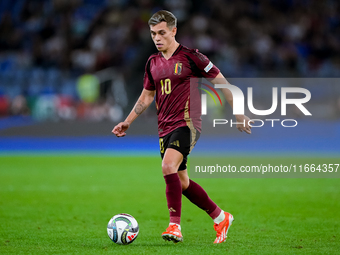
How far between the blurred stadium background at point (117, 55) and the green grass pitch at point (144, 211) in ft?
7.04

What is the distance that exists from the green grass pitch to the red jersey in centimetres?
115

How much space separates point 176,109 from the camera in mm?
4887

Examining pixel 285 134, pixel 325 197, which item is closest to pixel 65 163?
pixel 285 134

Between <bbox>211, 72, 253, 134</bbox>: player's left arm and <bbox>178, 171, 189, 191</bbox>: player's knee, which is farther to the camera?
<bbox>178, 171, 189, 191</bbox>: player's knee

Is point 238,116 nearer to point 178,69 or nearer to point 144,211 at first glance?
point 178,69

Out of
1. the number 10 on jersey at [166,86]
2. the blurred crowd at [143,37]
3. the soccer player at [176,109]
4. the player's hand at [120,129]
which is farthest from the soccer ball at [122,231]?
the blurred crowd at [143,37]

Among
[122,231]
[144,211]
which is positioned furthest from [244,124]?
[144,211]

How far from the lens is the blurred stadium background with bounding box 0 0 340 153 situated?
1441cm

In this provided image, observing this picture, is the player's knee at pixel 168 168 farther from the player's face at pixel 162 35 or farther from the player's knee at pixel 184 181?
the player's face at pixel 162 35

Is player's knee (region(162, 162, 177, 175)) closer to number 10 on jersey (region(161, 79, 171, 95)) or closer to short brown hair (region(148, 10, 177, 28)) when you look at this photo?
number 10 on jersey (region(161, 79, 171, 95))

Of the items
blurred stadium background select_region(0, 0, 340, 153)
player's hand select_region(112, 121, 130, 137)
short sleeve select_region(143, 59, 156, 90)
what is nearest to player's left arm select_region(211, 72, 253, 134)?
short sleeve select_region(143, 59, 156, 90)

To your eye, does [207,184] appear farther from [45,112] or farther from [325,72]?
[325,72]

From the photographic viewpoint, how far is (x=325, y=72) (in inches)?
614

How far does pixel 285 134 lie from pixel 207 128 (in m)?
1.94
